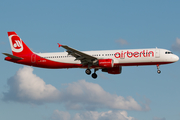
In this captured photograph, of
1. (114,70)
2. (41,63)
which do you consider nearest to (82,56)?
(114,70)

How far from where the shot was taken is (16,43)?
6166 centimetres

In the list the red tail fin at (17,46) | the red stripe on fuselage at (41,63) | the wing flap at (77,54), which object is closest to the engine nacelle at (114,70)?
the red stripe on fuselage at (41,63)

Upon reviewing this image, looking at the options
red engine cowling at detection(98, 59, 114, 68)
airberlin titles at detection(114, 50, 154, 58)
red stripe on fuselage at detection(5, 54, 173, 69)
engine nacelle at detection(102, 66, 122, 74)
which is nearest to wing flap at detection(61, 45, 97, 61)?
red engine cowling at detection(98, 59, 114, 68)

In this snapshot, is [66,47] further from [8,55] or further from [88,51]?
[8,55]

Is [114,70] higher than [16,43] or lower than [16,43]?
lower

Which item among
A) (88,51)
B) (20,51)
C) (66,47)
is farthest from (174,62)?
(20,51)

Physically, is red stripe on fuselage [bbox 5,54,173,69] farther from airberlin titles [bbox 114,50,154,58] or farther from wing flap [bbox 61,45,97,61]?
airberlin titles [bbox 114,50,154,58]

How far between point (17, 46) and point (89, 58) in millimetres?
16043

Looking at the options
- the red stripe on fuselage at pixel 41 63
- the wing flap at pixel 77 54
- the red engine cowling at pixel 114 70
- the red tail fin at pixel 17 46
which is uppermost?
the red tail fin at pixel 17 46

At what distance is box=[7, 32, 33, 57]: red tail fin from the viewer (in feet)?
199

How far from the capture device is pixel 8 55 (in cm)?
5756

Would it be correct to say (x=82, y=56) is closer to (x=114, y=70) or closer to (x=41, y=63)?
(x=114, y=70)

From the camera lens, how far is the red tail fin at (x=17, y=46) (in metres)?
60.6

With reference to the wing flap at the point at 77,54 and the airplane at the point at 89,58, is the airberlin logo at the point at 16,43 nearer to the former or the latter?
the airplane at the point at 89,58
